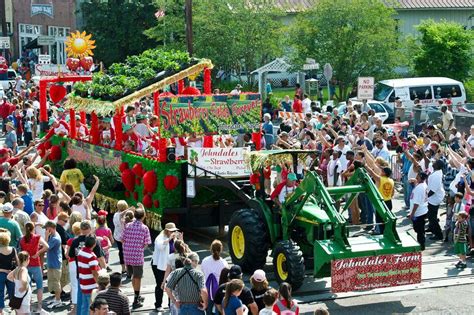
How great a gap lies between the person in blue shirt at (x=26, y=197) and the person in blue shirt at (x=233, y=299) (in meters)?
6.31

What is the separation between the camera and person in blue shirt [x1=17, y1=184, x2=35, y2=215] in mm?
15384

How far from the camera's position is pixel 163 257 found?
12711 millimetres

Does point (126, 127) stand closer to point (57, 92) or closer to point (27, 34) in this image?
point (57, 92)

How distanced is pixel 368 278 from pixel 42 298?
15.4 ft

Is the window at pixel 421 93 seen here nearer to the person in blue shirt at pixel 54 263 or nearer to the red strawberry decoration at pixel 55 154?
the red strawberry decoration at pixel 55 154

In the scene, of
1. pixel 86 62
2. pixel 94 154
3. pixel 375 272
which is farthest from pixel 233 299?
pixel 86 62

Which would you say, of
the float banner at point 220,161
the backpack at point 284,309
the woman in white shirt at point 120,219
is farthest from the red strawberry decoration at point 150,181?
the backpack at point 284,309

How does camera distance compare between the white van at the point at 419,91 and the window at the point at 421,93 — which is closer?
the white van at the point at 419,91

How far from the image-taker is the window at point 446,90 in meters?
35.3

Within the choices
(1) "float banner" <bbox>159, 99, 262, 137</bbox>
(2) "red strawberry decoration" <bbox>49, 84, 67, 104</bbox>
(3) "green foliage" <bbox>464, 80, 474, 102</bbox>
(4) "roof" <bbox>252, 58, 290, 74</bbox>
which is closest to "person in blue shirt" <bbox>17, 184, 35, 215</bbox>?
(1) "float banner" <bbox>159, 99, 262, 137</bbox>

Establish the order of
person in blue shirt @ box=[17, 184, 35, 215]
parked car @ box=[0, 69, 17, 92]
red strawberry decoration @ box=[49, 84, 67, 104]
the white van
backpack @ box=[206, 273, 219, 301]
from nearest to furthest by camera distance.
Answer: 1. backpack @ box=[206, 273, 219, 301]
2. person in blue shirt @ box=[17, 184, 35, 215]
3. red strawberry decoration @ box=[49, 84, 67, 104]
4. the white van
5. parked car @ box=[0, 69, 17, 92]

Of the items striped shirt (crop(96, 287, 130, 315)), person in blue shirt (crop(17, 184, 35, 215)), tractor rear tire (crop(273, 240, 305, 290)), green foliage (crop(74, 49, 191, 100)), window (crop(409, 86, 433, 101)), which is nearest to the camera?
striped shirt (crop(96, 287, 130, 315))

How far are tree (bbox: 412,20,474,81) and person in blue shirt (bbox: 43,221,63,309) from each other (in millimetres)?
30020

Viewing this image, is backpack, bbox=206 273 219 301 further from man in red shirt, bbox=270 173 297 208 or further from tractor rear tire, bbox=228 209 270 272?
man in red shirt, bbox=270 173 297 208
